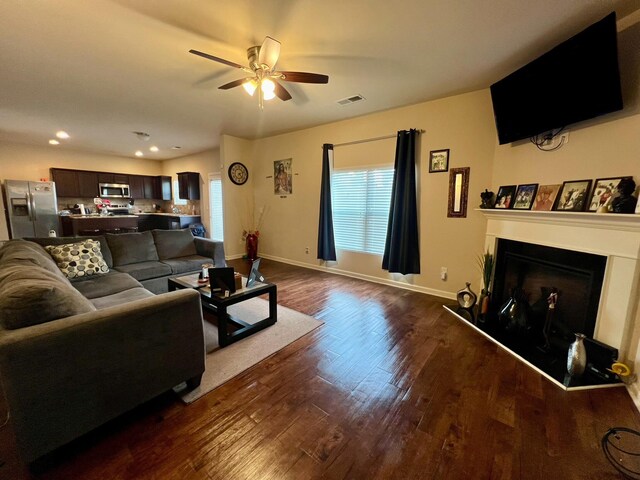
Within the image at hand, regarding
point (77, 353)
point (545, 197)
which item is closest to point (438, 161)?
point (545, 197)

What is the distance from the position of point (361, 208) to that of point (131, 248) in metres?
3.32

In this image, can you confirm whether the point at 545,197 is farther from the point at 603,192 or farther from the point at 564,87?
the point at 564,87

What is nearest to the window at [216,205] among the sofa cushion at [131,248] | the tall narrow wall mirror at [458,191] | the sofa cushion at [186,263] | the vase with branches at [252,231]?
the vase with branches at [252,231]

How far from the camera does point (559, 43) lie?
7.22 feet

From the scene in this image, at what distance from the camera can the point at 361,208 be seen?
426 cm

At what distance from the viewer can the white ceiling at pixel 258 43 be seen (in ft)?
5.99

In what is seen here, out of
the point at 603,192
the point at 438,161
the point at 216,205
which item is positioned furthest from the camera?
the point at 216,205

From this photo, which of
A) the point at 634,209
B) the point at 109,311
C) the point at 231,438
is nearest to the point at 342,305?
the point at 231,438

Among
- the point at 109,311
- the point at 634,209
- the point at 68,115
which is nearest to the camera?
→ the point at 109,311

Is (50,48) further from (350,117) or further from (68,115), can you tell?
(350,117)

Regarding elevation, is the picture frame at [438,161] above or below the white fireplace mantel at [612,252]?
above

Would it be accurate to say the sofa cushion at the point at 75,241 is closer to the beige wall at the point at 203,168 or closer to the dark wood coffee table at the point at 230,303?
the dark wood coffee table at the point at 230,303

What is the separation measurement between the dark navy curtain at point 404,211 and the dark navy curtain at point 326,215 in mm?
1147

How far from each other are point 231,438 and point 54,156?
8529 millimetres
